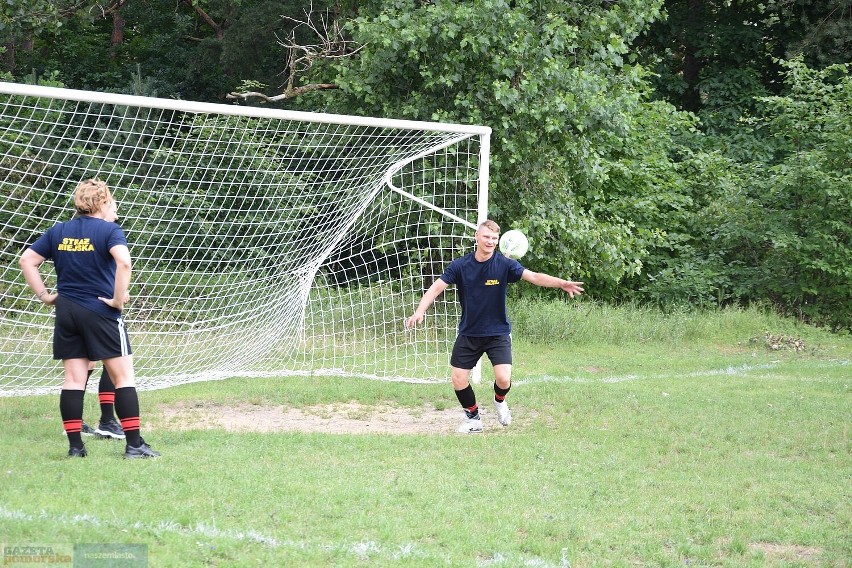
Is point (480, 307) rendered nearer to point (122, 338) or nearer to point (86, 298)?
point (122, 338)

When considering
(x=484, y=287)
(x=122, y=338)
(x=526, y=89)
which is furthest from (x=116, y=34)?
(x=122, y=338)

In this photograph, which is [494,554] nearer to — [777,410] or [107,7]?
[777,410]

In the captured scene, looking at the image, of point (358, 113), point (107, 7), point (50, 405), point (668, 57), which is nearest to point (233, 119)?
point (358, 113)

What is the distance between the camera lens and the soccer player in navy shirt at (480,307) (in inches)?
302

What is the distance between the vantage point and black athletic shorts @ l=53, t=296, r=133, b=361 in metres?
6.19

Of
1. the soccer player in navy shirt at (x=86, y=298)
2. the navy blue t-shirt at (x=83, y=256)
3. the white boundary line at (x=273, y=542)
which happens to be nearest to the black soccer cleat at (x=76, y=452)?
the soccer player in navy shirt at (x=86, y=298)

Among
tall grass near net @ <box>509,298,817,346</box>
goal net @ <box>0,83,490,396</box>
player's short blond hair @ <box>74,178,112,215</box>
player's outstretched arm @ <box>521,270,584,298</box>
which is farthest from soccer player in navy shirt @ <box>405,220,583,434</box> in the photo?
tall grass near net @ <box>509,298,817,346</box>

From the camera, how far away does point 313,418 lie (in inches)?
333

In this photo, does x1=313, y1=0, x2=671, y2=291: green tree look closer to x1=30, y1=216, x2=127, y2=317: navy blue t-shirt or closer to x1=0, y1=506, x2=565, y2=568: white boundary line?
x1=30, y1=216, x2=127, y2=317: navy blue t-shirt

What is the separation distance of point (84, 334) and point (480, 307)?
3.18 meters

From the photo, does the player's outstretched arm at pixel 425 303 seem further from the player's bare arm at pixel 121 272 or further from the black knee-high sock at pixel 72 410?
the black knee-high sock at pixel 72 410

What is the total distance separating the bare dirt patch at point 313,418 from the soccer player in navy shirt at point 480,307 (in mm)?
494

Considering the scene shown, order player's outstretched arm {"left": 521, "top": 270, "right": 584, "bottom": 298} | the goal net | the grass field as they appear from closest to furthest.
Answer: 1. the grass field
2. player's outstretched arm {"left": 521, "top": 270, "right": 584, "bottom": 298}
3. the goal net
